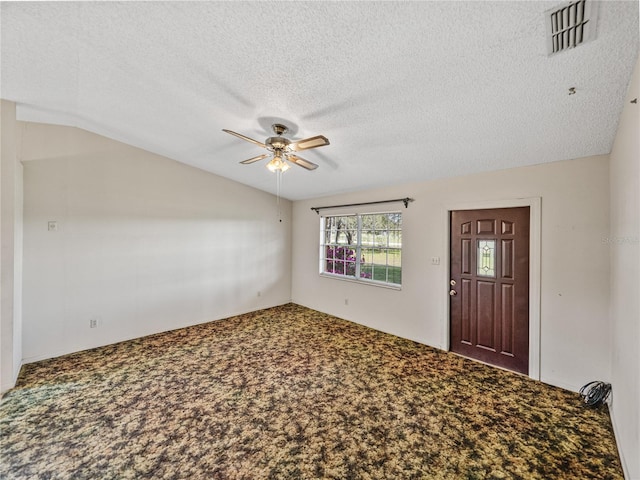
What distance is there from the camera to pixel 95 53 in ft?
6.39

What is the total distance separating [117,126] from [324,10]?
320 centimetres

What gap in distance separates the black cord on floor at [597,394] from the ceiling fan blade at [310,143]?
3341 mm

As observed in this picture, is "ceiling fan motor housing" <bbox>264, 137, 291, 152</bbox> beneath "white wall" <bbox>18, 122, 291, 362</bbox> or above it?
above

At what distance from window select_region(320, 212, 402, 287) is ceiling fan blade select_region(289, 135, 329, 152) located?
2.34 metres

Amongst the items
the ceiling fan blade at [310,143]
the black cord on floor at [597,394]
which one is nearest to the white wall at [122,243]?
the ceiling fan blade at [310,143]

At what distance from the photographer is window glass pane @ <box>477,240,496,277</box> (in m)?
3.12

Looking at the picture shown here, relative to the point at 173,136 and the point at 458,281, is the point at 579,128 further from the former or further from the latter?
the point at 173,136

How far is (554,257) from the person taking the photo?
8.84 ft

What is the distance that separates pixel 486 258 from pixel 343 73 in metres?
2.75

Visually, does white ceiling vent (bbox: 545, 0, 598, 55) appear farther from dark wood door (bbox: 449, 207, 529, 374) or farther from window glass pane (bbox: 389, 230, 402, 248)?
window glass pane (bbox: 389, 230, 402, 248)

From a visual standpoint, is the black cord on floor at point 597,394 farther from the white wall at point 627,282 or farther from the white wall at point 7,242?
the white wall at point 7,242

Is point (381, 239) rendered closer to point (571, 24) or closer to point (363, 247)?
point (363, 247)

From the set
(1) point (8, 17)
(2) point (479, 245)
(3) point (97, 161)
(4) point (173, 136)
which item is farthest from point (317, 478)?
(3) point (97, 161)

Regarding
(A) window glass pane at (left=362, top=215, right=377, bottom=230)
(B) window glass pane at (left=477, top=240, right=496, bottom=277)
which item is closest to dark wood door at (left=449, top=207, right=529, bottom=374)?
(B) window glass pane at (left=477, top=240, right=496, bottom=277)
